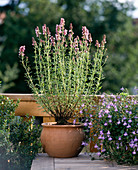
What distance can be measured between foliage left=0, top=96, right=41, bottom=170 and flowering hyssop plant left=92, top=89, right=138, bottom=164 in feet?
2.30

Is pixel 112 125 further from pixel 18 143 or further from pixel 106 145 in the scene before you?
pixel 18 143

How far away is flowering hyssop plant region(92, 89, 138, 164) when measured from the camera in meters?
2.57

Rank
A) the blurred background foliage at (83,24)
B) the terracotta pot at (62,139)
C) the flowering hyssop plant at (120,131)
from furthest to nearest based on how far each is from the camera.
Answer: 1. the blurred background foliage at (83,24)
2. the terracotta pot at (62,139)
3. the flowering hyssop plant at (120,131)

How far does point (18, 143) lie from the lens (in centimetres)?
298

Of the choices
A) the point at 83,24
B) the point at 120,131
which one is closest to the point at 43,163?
the point at 120,131

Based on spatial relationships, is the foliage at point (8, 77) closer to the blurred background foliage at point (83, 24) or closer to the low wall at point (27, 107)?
the blurred background foliage at point (83, 24)

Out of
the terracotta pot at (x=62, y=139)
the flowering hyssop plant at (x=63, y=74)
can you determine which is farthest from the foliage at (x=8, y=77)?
the terracotta pot at (x=62, y=139)

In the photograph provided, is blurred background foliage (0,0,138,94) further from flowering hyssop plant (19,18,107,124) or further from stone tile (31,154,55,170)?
stone tile (31,154,55,170)

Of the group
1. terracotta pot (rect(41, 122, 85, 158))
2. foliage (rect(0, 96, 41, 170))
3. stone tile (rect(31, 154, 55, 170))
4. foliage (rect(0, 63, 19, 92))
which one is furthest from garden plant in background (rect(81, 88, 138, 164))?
foliage (rect(0, 63, 19, 92))

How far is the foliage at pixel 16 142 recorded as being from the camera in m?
2.93

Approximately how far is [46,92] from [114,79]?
11617 mm

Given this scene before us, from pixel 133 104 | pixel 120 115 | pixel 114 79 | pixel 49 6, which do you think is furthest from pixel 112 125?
pixel 49 6

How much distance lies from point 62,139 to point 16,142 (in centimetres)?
50

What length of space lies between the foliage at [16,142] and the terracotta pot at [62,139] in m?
0.18
